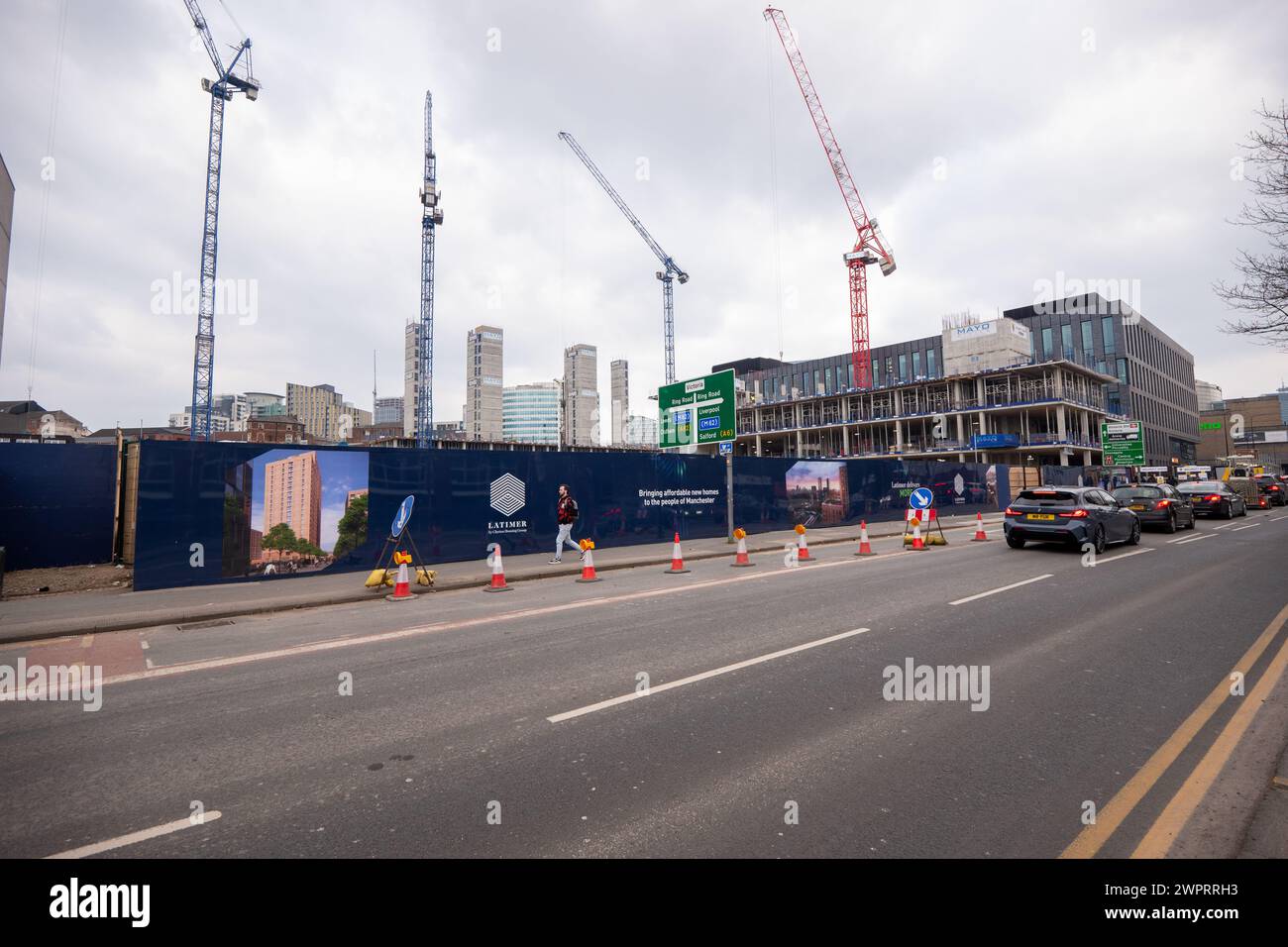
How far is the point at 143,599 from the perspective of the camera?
10320 millimetres

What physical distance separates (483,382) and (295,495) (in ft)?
461

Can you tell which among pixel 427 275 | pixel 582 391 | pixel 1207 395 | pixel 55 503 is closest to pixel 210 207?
pixel 427 275

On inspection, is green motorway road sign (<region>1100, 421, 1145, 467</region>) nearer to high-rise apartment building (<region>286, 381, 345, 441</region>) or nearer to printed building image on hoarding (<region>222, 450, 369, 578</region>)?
printed building image on hoarding (<region>222, 450, 369, 578</region>)

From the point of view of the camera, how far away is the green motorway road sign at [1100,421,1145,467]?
172ft

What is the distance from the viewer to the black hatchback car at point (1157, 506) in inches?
759

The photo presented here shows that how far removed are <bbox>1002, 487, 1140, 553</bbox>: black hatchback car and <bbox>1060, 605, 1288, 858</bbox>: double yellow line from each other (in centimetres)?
953

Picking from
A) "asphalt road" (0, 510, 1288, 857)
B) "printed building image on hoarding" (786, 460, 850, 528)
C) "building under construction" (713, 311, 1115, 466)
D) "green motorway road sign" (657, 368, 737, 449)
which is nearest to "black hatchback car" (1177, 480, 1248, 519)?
"printed building image on hoarding" (786, 460, 850, 528)

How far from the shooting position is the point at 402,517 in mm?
13141

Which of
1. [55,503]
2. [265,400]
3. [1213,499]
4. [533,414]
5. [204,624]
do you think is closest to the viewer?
[204,624]

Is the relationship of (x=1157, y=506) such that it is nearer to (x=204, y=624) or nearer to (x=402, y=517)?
(x=402, y=517)

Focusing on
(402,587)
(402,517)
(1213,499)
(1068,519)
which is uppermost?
(402,517)

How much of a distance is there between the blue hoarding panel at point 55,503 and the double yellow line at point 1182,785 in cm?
1979
